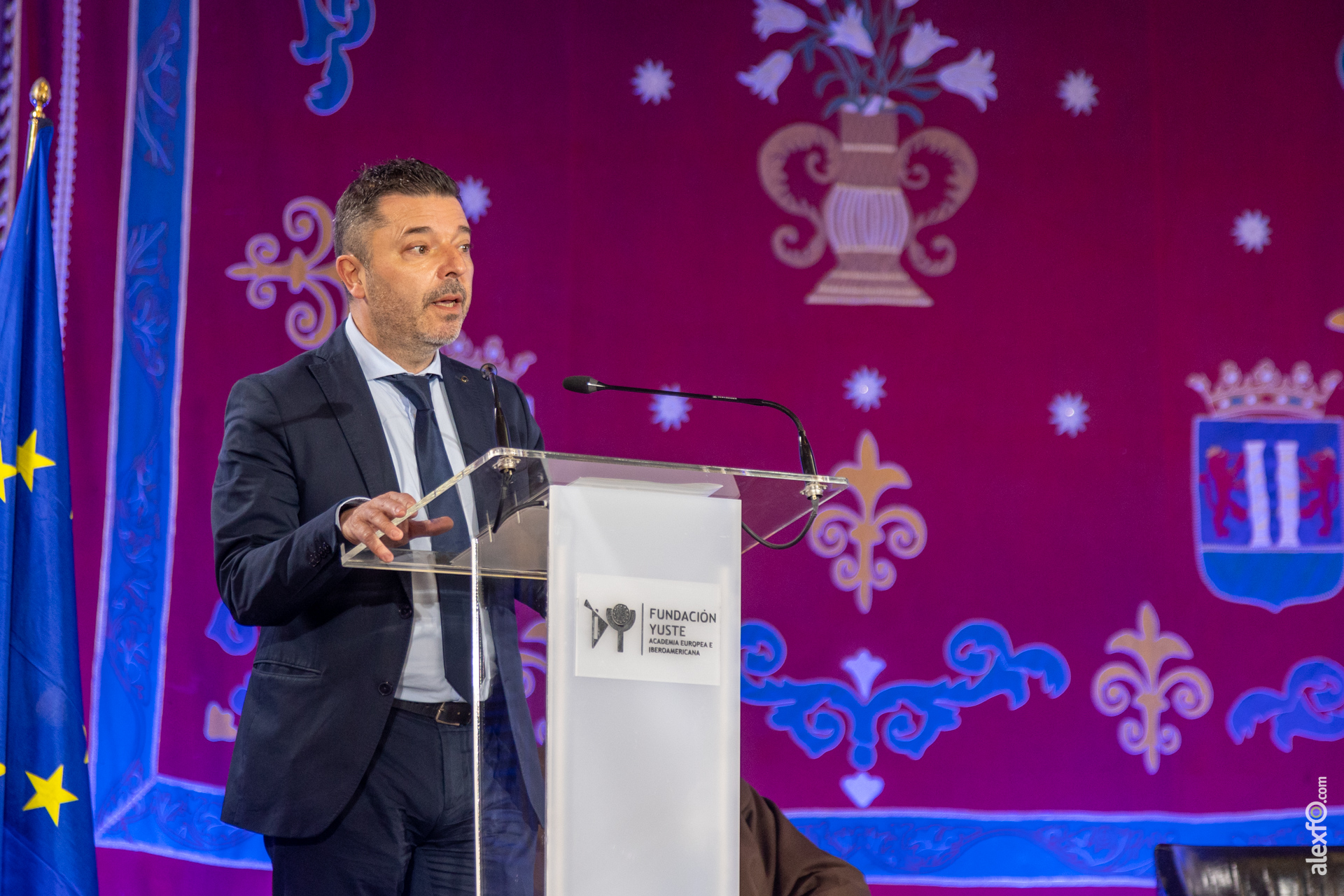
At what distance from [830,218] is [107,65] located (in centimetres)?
192

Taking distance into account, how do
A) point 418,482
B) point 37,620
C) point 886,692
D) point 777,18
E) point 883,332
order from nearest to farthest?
point 418,482 → point 37,620 → point 886,692 → point 883,332 → point 777,18

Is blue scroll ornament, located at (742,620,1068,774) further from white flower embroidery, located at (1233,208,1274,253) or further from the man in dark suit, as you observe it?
the man in dark suit

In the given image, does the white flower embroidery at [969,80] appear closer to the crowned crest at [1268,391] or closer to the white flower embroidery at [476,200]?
the crowned crest at [1268,391]

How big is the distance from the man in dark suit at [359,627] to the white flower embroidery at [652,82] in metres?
1.66

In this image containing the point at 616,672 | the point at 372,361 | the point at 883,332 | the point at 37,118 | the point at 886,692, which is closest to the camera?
the point at 616,672

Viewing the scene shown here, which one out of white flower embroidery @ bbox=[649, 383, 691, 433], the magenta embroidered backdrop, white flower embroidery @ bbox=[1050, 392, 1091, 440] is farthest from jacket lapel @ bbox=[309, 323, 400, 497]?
white flower embroidery @ bbox=[1050, 392, 1091, 440]

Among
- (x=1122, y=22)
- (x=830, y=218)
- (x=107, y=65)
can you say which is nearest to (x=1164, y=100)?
(x=1122, y=22)

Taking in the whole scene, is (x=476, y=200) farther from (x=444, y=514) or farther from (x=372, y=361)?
(x=444, y=514)

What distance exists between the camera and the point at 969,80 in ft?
11.7

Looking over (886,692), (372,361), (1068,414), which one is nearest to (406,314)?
(372,361)

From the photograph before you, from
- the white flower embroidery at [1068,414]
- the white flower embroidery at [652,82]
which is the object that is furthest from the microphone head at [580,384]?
the white flower embroidery at [1068,414]

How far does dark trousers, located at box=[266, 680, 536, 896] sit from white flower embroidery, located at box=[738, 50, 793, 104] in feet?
7.61

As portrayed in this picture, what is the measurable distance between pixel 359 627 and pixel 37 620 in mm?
902

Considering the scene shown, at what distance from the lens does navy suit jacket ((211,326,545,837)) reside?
5.48 feet
